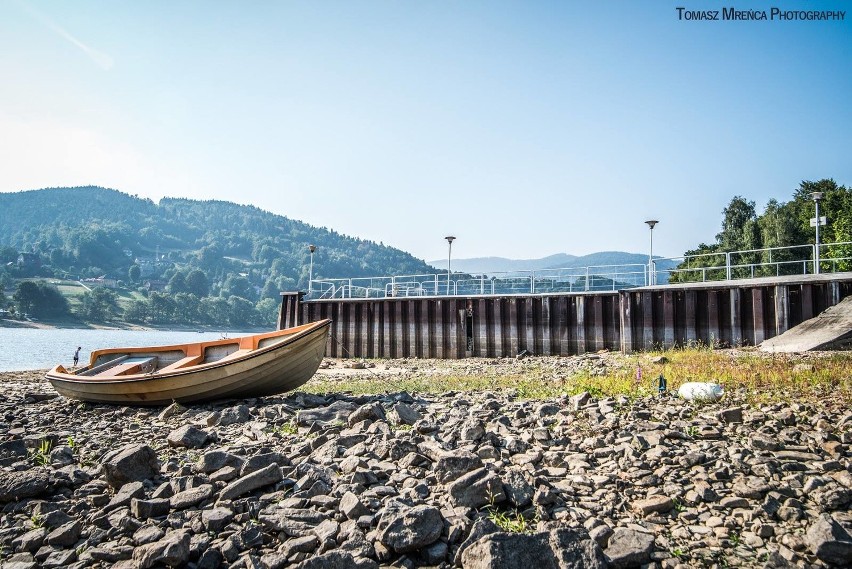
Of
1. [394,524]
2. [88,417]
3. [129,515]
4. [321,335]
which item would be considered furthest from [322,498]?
[88,417]

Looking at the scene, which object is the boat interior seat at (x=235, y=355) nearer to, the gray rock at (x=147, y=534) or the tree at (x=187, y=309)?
the gray rock at (x=147, y=534)

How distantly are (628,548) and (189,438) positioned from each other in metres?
6.66

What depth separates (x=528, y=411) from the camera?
9477 millimetres

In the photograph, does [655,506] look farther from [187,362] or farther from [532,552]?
[187,362]

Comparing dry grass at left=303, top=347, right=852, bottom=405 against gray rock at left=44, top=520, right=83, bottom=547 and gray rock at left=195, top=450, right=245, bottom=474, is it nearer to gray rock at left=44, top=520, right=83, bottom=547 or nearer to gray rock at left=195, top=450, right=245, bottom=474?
gray rock at left=195, top=450, right=245, bottom=474

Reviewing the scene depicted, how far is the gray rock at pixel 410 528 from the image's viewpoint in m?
5.12

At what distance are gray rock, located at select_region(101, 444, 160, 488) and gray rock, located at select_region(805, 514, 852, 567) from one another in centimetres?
743

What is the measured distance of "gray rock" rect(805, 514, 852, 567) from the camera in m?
4.83

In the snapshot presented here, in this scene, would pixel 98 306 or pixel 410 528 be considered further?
pixel 98 306

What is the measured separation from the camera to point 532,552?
4.72 m

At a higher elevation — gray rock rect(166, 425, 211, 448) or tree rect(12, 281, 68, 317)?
tree rect(12, 281, 68, 317)

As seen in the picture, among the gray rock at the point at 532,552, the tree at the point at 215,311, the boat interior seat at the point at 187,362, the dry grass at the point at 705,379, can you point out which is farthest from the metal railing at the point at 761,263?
the tree at the point at 215,311

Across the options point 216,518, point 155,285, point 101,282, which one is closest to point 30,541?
point 216,518

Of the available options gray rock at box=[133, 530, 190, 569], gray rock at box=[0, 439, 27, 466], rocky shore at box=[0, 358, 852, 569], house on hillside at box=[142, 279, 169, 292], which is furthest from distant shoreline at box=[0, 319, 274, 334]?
gray rock at box=[133, 530, 190, 569]
